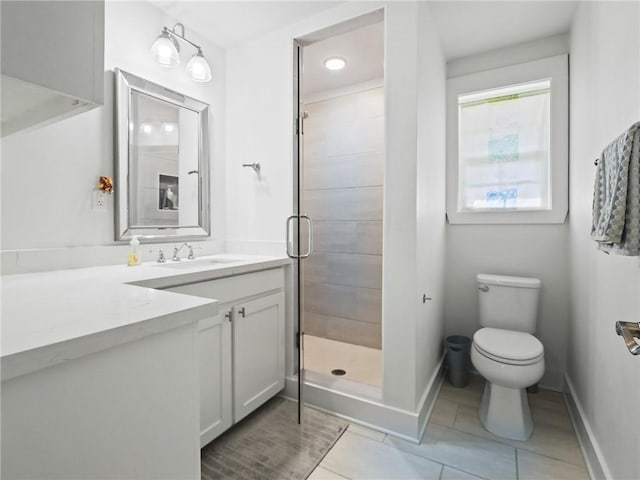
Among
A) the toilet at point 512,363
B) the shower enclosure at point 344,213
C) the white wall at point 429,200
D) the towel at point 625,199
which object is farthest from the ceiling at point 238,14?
the toilet at point 512,363

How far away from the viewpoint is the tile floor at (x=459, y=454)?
146cm

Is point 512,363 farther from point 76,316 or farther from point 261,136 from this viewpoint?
point 261,136

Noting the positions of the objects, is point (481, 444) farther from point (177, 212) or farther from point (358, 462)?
point (177, 212)

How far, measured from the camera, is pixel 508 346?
5.92 ft

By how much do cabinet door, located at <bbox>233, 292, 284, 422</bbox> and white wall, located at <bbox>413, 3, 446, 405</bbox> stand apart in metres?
0.84

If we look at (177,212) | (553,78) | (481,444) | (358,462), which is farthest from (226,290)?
(553,78)

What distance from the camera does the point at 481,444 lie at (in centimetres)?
166

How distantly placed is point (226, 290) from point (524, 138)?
90.9 inches

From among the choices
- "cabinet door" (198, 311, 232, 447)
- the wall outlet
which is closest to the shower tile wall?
"cabinet door" (198, 311, 232, 447)

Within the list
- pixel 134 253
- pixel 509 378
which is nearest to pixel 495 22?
pixel 509 378

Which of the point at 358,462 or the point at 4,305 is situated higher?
the point at 4,305

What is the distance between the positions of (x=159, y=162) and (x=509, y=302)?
2.48m

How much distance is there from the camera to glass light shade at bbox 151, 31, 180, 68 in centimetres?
179

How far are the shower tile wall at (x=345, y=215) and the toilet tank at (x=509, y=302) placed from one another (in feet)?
2.81
